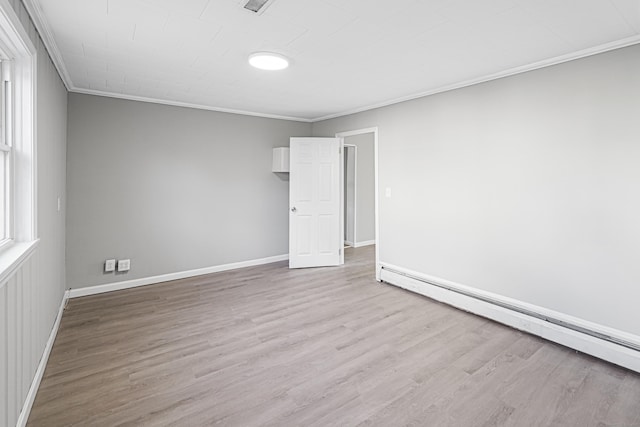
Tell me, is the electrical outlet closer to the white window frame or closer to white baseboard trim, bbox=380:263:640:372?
the white window frame

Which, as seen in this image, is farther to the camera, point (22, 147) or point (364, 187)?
point (364, 187)

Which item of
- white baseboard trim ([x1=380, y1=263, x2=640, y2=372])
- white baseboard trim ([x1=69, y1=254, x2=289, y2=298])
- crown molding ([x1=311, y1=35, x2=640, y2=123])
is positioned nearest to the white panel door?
white baseboard trim ([x1=69, y1=254, x2=289, y2=298])

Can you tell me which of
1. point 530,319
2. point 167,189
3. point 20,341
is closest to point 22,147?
point 20,341

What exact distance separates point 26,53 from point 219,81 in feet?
5.71

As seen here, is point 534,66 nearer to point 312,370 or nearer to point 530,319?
point 530,319

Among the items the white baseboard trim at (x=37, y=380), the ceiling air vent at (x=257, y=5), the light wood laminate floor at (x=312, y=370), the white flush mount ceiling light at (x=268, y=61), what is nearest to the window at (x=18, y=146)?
the white baseboard trim at (x=37, y=380)

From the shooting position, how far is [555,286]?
9.20ft

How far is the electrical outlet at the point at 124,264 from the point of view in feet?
13.3

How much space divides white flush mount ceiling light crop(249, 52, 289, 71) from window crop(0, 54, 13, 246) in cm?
158

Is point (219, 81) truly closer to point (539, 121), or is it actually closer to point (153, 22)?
point (153, 22)

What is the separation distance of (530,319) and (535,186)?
47.5 inches

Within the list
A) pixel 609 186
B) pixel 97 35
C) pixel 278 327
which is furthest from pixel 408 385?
pixel 97 35

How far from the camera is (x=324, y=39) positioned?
2.40 meters

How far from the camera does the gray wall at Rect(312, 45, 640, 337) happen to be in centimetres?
244
